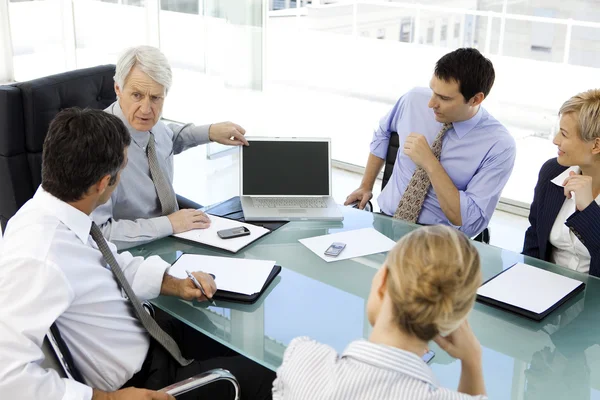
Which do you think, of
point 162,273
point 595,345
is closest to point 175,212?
point 162,273

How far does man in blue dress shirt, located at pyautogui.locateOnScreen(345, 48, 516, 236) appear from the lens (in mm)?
2633

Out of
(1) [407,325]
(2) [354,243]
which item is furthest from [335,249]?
(1) [407,325]

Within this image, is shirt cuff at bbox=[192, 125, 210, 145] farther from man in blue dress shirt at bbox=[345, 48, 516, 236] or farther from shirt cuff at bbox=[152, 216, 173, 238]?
man in blue dress shirt at bbox=[345, 48, 516, 236]

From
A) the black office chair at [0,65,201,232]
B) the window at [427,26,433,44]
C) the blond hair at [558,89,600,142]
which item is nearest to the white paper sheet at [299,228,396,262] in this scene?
the blond hair at [558,89,600,142]

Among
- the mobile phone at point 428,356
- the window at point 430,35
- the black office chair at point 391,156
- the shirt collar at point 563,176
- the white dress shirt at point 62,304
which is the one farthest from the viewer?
the window at point 430,35

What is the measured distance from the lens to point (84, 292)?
5.40ft

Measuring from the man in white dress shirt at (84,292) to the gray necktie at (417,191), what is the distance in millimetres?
1054

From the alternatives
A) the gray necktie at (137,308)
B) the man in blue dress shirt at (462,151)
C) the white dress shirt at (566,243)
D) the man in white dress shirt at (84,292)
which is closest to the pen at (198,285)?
the man in white dress shirt at (84,292)

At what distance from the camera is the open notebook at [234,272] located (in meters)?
1.98

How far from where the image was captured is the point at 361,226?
2.53 m

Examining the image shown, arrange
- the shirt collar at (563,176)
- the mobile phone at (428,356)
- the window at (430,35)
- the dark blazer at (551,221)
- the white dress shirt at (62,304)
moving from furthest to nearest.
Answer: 1. the window at (430,35)
2. the shirt collar at (563,176)
3. the dark blazer at (551,221)
4. the mobile phone at (428,356)
5. the white dress shirt at (62,304)

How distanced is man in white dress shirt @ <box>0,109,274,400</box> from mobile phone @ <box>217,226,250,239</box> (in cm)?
35

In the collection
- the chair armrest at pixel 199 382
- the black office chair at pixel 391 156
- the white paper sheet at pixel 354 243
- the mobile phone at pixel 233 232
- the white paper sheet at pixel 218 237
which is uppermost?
the black office chair at pixel 391 156

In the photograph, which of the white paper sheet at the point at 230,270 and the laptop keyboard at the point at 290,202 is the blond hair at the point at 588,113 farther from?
the white paper sheet at the point at 230,270
